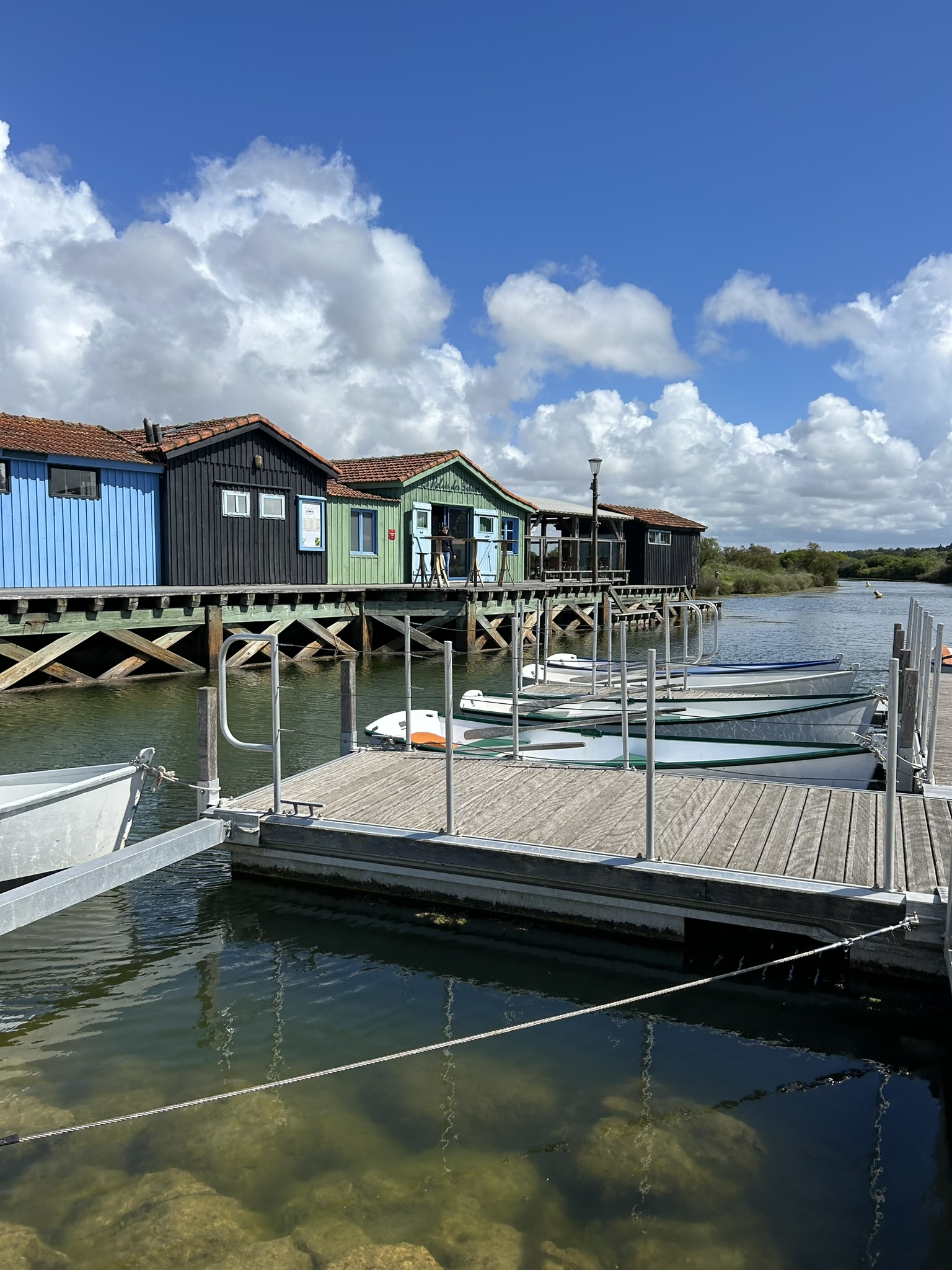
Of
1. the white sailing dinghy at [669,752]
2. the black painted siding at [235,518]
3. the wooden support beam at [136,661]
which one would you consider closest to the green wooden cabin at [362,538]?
the black painted siding at [235,518]

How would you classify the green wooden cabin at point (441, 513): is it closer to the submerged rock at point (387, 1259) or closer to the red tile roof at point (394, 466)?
the red tile roof at point (394, 466)

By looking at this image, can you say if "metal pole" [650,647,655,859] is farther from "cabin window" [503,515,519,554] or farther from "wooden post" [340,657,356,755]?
"cabin window" [503,515,519,554]

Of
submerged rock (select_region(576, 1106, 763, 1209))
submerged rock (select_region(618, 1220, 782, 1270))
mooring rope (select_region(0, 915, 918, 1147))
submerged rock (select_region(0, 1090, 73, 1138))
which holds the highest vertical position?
mooring rope (select_region(0, 915, 918, 1147))

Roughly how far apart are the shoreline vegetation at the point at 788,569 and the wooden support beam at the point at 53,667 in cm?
4300

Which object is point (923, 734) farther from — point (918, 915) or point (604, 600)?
point (604, 600)

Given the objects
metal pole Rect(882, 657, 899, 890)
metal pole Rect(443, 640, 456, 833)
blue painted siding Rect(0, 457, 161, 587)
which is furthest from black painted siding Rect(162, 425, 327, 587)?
metal pole Rect(882, 657, 899, 890)

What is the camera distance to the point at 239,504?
24.9 metres

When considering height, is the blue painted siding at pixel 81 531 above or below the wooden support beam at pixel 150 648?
above

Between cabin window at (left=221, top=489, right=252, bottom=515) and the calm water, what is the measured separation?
17704mm

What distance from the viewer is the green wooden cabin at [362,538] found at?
28.4 m

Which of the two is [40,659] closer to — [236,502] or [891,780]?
[236,502]

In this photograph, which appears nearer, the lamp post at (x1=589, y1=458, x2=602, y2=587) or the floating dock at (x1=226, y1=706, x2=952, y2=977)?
the floating dock at (x1=226, y1=706, x2=952, y2=977)

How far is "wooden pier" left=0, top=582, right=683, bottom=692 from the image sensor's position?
19000 mm

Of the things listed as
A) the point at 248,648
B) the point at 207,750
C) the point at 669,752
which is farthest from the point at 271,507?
the point at 207,750
